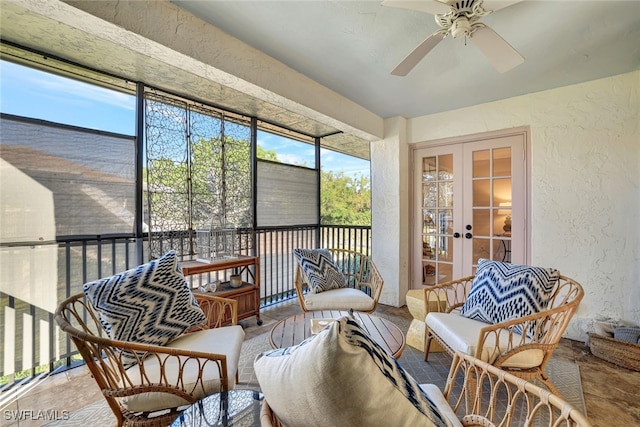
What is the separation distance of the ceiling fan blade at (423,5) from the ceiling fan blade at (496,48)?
304 mm

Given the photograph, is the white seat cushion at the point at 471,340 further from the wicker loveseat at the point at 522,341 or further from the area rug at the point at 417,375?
the area rug at the point at 417,375

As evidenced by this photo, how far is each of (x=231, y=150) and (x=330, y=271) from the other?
1.82 metres

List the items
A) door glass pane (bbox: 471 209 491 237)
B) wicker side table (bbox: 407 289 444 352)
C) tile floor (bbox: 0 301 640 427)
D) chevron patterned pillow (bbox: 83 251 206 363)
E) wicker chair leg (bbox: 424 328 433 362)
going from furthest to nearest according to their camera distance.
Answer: door glass pane (bbox: 471 209 491 237) → wicker side table (bbox: 407 289 444 352) → wicker chair leg (bbox: 424 328 433 362) → tile floor (bbox: 0 301 640 427) → chevron patterned pillow (bbox: 83 251 206 363)

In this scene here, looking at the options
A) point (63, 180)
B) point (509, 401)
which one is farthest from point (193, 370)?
point (63, 180)

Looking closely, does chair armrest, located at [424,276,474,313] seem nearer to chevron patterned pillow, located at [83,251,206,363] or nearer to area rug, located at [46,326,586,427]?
area rug, located at [46,326,586,427]

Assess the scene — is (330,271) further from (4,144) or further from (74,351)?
(4,144)

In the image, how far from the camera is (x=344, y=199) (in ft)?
16.5

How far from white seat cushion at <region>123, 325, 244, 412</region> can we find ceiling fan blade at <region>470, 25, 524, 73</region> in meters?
2.33

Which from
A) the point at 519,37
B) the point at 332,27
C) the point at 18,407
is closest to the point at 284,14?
the point at 332,27

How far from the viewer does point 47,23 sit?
5.88 feet

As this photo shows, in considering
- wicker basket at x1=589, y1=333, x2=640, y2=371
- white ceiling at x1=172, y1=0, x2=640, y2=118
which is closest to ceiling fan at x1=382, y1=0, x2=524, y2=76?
white ceiling at x1=172, y1=0, x2=640, y2=118

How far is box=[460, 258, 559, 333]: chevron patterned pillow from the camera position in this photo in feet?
5.74

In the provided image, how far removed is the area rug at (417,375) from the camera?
5.34 ft

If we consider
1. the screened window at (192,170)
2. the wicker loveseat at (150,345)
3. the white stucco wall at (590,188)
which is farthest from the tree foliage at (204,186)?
the white stucco wall at (590,188)
